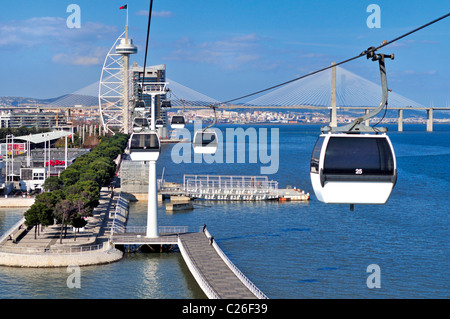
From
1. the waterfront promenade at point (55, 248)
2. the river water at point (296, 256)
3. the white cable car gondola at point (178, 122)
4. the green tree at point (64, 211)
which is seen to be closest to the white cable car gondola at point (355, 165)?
the river water at point (296, 256)

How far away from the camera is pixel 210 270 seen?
1853 cm

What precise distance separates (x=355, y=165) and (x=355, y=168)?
0.03m

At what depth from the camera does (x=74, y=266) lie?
802 inches

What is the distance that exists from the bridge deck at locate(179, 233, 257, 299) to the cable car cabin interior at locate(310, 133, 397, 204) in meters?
9.44

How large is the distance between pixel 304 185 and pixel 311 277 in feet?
80.7

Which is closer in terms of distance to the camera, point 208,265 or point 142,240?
point 208,265

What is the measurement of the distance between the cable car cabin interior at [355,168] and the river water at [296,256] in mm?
11341

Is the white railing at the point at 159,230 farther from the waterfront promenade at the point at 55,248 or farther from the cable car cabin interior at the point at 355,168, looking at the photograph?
the cable car cabin interior at the point at 355,168

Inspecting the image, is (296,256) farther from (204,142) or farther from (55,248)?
(55,248)

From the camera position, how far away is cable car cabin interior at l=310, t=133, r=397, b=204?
6.73m

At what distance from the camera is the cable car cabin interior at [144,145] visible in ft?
55.7

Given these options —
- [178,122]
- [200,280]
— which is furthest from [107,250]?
[200,280]
